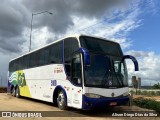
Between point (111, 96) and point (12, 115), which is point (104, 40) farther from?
point (12, 115)

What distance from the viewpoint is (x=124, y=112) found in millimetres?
14922

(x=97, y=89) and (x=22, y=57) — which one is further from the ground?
(x=22, y=57)

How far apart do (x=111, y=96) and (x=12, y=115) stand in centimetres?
449

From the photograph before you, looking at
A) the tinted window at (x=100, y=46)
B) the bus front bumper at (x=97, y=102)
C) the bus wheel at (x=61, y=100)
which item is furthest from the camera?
the bus wheel at (x=61, y=100)

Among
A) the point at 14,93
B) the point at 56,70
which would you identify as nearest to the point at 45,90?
the point at 56,70

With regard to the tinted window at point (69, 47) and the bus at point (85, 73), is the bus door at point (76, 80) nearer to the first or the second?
the bus at point (85, 73)

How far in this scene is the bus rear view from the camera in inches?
534

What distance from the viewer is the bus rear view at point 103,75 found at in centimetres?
1357

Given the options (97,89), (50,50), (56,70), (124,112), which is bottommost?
(124,112)

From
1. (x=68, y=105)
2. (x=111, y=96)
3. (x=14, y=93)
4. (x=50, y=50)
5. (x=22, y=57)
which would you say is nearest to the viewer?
(x=111, y=96)

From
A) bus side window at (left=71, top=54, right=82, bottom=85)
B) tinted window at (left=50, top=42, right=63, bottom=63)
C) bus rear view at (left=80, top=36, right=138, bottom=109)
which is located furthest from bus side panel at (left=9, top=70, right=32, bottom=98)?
bus rear view at (left=80, top=36, right=138, bottom=109)

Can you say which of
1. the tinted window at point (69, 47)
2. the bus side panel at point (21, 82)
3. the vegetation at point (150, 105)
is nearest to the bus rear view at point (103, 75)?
the tinted window at point (69, 47)

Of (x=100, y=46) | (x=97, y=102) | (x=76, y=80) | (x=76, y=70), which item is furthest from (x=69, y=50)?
(x=97, y=102)

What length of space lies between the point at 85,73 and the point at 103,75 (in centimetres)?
89
